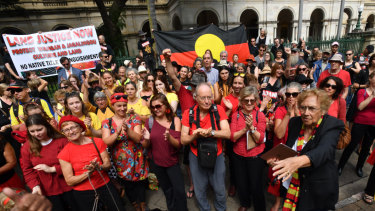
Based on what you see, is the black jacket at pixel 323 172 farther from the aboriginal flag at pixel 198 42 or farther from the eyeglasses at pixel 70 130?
the aboriginal flag at pixel 198 42

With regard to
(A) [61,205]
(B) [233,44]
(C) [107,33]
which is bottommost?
(A) [61,205]

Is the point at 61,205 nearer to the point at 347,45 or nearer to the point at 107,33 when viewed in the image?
the point at 107,33

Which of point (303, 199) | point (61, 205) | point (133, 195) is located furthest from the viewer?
point (133, 195)

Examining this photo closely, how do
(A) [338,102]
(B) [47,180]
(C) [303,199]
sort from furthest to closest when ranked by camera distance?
(A) [338,102], (B) [47,180], (C) [303,199]

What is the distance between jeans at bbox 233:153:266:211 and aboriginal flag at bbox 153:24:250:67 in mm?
5098

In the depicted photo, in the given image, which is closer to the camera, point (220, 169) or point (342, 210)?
point (220, 169)

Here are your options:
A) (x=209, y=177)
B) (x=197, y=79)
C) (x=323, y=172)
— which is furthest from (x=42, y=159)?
(x=323, y=172)

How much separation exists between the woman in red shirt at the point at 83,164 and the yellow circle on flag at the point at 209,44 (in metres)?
5.64

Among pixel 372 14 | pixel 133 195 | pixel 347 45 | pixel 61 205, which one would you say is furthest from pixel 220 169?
pixel 372 14

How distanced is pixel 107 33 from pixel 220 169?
1356cm

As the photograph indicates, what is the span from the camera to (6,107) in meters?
4.06

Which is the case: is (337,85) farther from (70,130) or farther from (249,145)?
(70,130)

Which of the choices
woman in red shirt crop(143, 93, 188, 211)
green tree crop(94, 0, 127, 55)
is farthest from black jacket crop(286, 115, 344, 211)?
green tree crop(94, 0, 127, 55)

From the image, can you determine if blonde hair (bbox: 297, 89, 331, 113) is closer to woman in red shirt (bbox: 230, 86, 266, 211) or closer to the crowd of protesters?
the crowd of protesters
